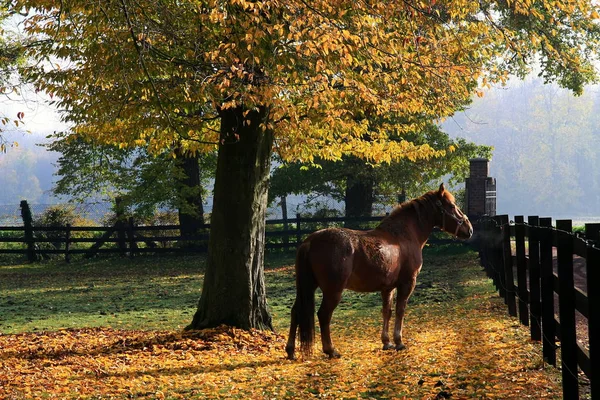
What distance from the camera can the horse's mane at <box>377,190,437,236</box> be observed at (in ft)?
32.4

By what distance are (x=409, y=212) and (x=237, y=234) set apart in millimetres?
2752

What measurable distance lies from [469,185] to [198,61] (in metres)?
16.7

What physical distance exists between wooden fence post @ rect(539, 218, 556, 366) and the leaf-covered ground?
20cm

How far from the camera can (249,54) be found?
9.51 m

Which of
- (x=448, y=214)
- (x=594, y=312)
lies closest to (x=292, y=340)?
(x=448, y=214)

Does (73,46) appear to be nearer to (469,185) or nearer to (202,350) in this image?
(202,350)

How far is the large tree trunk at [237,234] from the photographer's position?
11.0 m

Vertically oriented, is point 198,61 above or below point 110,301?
above

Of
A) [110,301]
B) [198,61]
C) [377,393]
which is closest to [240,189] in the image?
[198,61]

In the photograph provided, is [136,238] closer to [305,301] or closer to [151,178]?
[151,178]

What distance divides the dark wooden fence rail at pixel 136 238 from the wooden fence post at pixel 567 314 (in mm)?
21417

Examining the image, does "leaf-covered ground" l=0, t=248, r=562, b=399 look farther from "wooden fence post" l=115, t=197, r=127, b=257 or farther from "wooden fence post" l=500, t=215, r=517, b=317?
"wooden fence post" l=115, t=197, r=127, b=257

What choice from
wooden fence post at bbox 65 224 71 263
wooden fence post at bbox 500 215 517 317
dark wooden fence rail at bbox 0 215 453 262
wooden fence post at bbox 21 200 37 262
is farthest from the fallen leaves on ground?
wooden fence post at bbox 21 200 37 262

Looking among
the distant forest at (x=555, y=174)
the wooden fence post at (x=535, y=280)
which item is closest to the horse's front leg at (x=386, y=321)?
the wooden fence post at (x=535, y=280)
